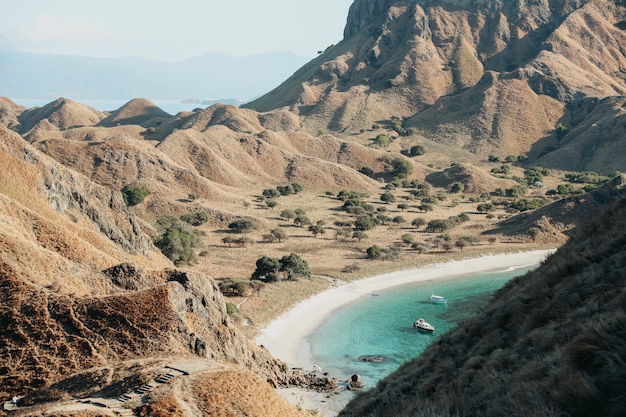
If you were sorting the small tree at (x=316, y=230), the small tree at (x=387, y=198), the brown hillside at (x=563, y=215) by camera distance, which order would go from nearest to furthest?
the brown hillside at (x=563, y=215) → the small tree at (x=316, y=230) → the small tree at (x=387, y=198)

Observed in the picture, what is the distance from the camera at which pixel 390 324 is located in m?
52.3

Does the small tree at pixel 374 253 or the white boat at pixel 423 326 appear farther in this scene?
the small tree at pixel 374 253

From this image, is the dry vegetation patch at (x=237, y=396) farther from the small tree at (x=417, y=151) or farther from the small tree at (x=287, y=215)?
the small tree at (x=417, y=151)

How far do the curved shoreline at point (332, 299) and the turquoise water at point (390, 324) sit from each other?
1073 millimetres

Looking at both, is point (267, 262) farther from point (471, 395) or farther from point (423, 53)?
point (423, 53)

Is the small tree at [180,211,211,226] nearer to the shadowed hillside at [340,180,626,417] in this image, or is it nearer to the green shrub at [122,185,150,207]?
the green shrub at [122,185,150,207]

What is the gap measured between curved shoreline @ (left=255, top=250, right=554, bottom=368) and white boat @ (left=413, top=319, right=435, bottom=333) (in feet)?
27.6

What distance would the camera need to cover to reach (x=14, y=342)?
82.4 ft

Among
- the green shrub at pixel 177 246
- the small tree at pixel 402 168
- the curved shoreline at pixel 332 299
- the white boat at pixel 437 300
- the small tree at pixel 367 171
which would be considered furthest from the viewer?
the small tree at pixel 367 171

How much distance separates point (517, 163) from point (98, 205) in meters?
119

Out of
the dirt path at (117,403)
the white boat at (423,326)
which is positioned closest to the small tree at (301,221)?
the white boat at (423,326)

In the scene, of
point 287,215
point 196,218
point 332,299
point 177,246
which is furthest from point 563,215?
point 177,246

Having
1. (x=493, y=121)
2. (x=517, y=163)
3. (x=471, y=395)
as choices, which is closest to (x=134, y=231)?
(x=471, y=395)

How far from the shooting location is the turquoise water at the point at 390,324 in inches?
1692
